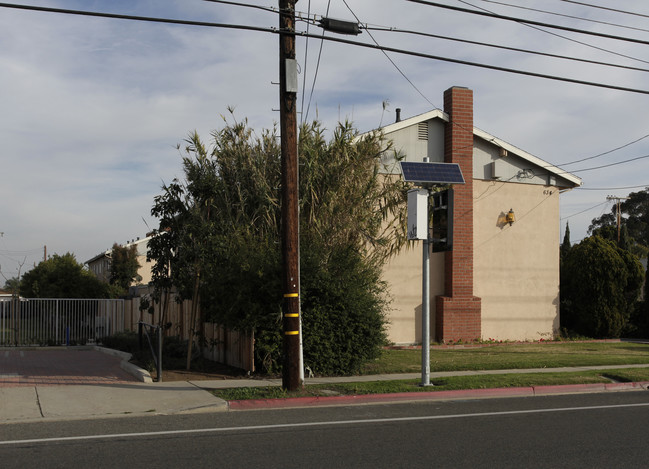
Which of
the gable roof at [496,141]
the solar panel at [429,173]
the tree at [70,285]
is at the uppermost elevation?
the gable roof at [496,141]

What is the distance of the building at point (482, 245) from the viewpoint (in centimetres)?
2103

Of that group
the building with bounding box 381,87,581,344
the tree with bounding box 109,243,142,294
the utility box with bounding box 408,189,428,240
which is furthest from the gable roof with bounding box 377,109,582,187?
the tree with bounding box 109,243,142,294

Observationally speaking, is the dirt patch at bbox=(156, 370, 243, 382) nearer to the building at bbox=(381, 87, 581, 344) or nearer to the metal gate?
the building at bbox=(381, 87, 581, 344)

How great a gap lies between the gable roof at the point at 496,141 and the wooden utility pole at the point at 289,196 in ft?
27.3

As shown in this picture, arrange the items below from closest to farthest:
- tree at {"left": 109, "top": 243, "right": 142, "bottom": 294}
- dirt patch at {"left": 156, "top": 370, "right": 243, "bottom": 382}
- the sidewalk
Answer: the sidewalk < dirt patch at {"left": 156, "top": 370, "right": 243, "bottom": 382} < tree at {"left": 109, "top": 243, "right": 142, "bottom": 294}

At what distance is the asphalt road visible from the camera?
24.0 feet

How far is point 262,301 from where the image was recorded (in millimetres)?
13852

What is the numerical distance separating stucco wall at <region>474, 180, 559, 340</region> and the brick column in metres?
0.62

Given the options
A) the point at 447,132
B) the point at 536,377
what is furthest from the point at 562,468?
the point at 447,132

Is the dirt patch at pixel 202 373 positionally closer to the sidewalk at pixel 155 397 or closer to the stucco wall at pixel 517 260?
the sidewalk at pixel 155 397

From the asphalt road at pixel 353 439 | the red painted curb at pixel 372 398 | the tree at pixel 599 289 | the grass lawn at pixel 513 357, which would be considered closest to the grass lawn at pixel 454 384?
the red painted curb at pixel 372 398

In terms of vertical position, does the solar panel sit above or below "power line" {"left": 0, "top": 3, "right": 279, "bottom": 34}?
below

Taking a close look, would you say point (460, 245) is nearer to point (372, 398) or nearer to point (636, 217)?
point (372, 398)

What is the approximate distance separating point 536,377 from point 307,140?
7343 millimetres
